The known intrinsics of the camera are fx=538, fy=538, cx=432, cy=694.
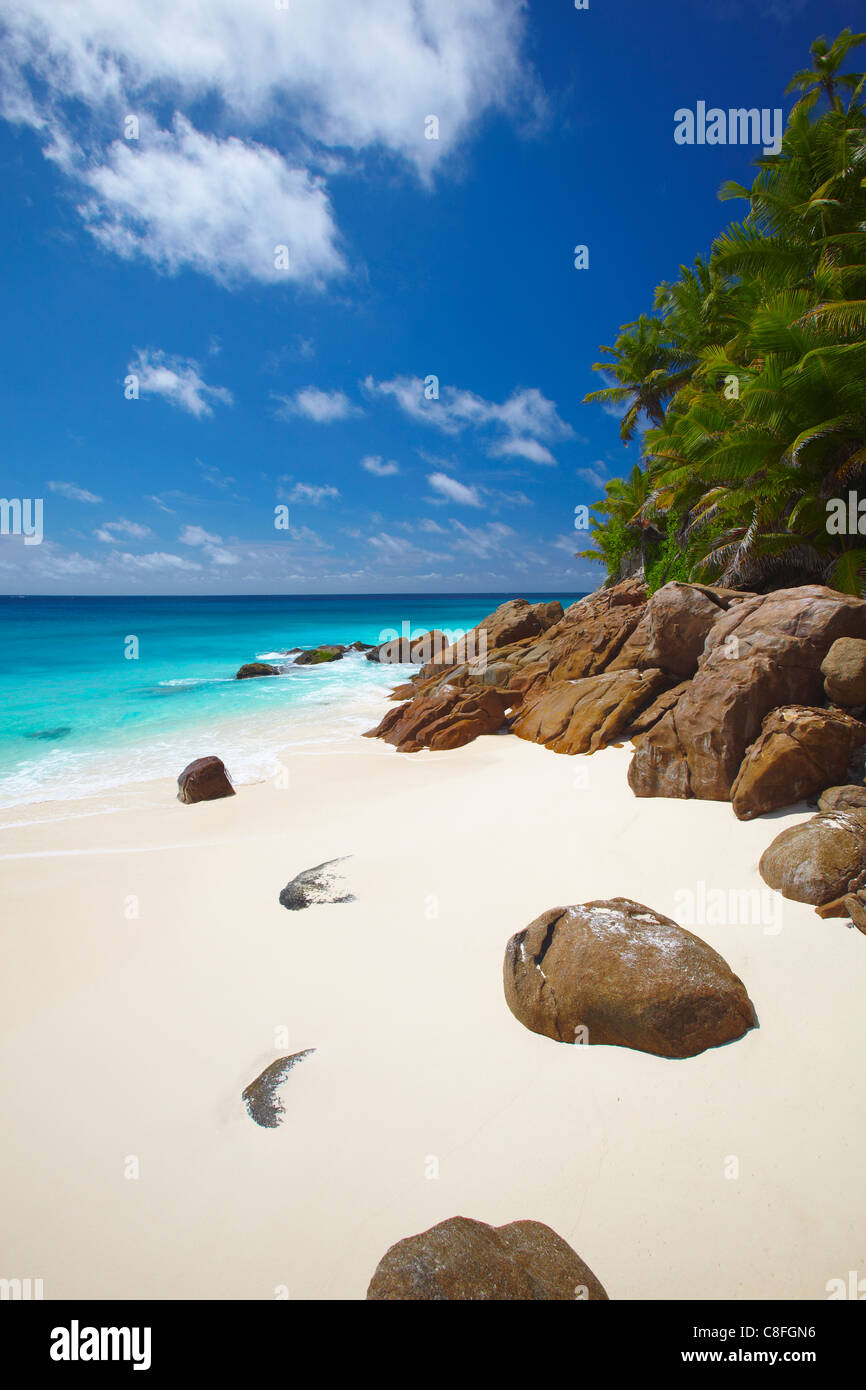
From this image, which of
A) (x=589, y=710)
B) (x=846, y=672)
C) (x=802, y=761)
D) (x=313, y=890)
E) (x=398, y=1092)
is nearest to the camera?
(x=398, y=1092)

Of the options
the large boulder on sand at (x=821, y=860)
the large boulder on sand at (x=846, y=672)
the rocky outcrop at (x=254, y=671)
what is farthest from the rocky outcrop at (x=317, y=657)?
the large boulder on sand at (x=821, y=860)

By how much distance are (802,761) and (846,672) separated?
4.04ft

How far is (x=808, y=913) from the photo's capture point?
4.54 meters

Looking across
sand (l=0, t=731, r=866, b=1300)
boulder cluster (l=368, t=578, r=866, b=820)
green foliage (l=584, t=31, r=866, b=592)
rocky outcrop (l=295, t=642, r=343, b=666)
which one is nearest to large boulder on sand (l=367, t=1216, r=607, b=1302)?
sand (l=0, t=731, r=866, b=1300)

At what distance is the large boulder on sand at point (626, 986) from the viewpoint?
138 inches

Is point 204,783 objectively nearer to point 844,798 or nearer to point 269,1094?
point 269,1094

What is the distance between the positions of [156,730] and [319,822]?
11163mm

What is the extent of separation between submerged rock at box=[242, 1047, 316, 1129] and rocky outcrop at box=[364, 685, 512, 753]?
8.96 metres

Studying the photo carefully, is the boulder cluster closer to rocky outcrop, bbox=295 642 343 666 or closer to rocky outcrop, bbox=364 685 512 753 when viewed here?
rocky outcrop, bbox=364 685 512 753

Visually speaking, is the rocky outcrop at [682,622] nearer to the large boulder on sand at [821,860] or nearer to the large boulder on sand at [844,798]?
the large boulder on sand at [844,798]

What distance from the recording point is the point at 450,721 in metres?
13.1

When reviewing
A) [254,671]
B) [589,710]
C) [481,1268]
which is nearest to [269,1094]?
[481,1268]

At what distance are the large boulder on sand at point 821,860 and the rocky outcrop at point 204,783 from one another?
857 centimetres
